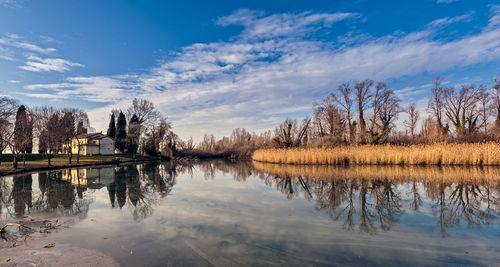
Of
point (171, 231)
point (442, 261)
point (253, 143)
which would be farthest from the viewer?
point (253, 143)

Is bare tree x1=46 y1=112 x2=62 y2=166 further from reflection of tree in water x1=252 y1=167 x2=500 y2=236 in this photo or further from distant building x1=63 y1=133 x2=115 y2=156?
reflection of tree in water x1=252 y1=167 x2=500 y2=236

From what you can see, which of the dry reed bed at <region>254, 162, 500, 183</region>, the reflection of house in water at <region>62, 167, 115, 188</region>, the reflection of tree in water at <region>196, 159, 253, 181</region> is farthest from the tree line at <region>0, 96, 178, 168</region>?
the dry reed bed at <region>254, 162, 500, 183</region>

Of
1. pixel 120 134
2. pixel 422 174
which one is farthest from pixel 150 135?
pixel 422 174

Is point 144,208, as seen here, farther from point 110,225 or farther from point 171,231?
point 171,231

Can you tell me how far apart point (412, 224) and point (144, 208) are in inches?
294

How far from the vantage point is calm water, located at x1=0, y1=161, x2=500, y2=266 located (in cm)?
412

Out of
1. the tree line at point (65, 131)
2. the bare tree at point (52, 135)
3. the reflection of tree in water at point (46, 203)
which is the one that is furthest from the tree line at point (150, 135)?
the reflection of tree in water at point (46, 203)

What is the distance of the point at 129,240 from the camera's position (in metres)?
4.99

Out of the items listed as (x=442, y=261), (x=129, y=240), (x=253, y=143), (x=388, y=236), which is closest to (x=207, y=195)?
(x=129, y=240)

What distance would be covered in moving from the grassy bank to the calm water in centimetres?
927

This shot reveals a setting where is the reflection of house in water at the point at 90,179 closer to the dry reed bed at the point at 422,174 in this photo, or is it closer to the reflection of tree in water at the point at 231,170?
the reflection of tree in water at the point at 231,170

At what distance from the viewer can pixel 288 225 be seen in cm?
581

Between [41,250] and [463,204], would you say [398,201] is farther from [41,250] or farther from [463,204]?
[41,250]

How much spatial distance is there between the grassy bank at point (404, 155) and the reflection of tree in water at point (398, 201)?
8.08m
